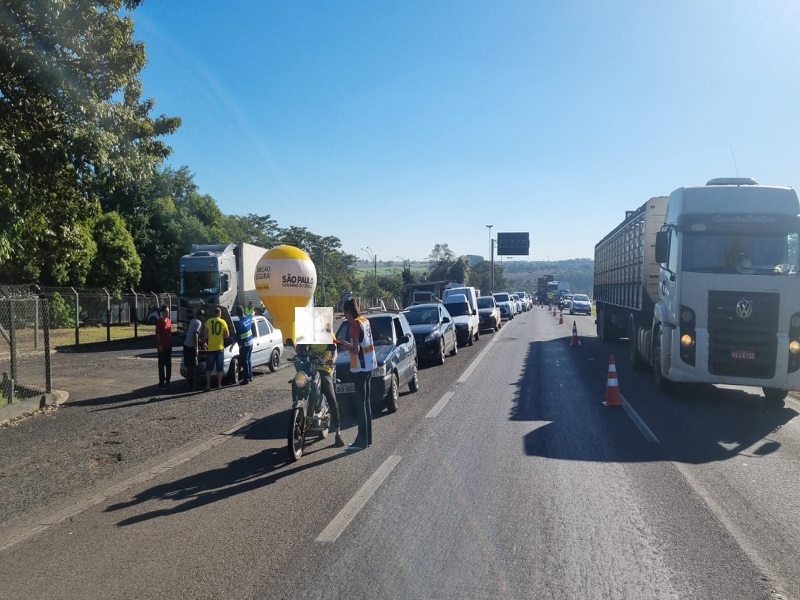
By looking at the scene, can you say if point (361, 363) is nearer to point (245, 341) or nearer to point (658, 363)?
point (245, 341)

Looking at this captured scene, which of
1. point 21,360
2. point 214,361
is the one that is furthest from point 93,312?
point 214,361

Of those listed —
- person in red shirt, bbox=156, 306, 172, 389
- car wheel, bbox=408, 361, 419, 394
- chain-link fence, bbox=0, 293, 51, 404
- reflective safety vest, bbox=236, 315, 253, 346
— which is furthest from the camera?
reflective safety vest, bbox=236, 315, 253, 346

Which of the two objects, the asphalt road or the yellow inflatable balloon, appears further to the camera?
the yellow inflatable balloon

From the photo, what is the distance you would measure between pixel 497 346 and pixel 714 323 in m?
13.5

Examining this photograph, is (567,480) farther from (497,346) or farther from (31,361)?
(497,346)

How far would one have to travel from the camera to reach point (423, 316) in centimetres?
1961

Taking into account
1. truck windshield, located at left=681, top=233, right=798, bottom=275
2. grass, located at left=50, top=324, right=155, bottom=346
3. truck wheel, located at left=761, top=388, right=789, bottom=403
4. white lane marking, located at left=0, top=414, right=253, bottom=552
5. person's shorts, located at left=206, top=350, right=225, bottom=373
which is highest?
truck windshield, located at left=681, top=233, right=798, bottom=275

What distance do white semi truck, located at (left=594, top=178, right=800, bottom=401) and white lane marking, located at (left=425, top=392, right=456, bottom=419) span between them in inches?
152

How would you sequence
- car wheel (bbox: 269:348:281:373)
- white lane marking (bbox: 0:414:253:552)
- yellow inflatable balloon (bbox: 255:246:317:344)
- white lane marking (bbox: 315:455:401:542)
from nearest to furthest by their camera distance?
1. white lane marking (bbox: 315:455:401:542)
2. white lane marking (bbox: 0:414:253:552)
3. yellow inflatable balloon (bbox: 255:246:317:344)
4. car wheel (bbox: 269:348:281:373)

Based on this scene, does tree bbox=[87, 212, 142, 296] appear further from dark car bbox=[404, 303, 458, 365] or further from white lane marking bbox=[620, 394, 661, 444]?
white lane marking bbox=[620, 394, 661, 444]

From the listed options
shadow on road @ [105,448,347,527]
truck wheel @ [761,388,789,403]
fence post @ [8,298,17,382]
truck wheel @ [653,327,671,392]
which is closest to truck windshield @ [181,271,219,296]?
fence post @ [8,298,17,382]

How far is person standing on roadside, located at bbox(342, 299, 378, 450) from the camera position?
28.3 ft

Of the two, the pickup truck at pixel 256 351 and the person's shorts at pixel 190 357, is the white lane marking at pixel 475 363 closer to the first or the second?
the pickup truck at pixel 256 351

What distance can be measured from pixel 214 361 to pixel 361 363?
21.0 feet
